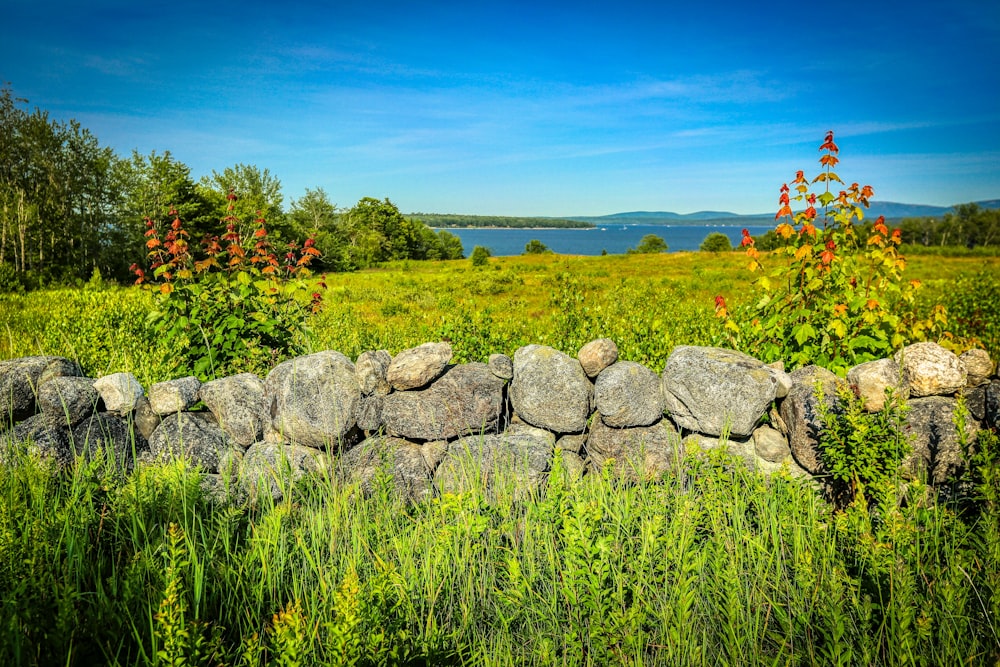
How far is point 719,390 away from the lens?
3934mm

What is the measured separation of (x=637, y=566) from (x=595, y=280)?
1704 centimetres

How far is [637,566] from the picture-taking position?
7.93 ft

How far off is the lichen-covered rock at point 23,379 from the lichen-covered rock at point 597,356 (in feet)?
13.4

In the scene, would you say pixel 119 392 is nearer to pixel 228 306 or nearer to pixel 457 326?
pixel 228 306

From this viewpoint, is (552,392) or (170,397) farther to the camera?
(170,397)

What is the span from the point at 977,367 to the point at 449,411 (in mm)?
3722

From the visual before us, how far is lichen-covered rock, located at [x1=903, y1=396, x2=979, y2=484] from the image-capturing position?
363cm

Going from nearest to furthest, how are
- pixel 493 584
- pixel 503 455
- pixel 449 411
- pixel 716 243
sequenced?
pixel 493 584 < pixel 503 455 < pixel 449 411 < pixel 716 243

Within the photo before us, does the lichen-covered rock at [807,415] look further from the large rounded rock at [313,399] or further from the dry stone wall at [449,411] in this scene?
the large rounded rock at [313,399]

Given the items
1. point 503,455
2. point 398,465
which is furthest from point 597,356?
point 398,465

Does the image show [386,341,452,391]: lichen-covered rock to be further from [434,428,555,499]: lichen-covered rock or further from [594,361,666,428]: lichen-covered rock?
[594,361,666,428]: lichen-covered rock

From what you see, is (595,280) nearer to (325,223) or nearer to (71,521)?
(71,521)

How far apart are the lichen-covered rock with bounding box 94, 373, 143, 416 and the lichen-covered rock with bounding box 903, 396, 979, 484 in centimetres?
544

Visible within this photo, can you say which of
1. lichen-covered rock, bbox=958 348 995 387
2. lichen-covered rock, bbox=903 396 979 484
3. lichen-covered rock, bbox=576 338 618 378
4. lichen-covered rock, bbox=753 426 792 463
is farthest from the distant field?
lichen-covered rock, bbox=903 396 979 484
